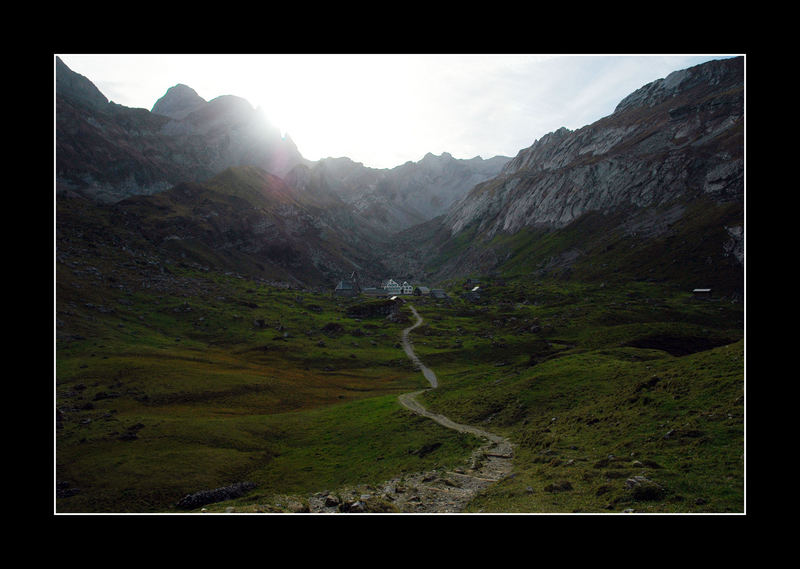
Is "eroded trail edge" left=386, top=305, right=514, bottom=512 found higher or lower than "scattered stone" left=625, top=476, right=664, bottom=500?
lower

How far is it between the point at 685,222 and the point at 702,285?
1953 inches

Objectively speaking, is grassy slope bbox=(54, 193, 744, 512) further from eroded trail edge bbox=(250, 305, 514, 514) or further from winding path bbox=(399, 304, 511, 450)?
winding path bbox=(399, 304, 511, 450)

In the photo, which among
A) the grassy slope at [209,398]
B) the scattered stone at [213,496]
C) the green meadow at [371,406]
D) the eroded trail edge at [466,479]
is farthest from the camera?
the grassy slope at [209,398]

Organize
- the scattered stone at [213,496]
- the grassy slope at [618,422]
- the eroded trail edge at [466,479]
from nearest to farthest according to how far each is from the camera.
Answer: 1. the grassy slope at [618,422]
2. the eroded trail edge at [466,479]
3. the scattered stone at [213,496]

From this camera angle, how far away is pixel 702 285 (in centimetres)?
15438

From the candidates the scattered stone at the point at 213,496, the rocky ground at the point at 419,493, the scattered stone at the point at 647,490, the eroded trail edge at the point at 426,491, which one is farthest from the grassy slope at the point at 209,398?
the scattered stone at the point at 647,490

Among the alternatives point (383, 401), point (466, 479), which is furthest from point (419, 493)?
point (383, 401)

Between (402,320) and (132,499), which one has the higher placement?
(402,320)

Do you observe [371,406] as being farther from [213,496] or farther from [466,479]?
[466,479]

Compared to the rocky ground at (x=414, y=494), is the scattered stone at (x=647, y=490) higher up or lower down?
higher up

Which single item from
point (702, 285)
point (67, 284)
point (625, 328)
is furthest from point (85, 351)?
point (702, 285)

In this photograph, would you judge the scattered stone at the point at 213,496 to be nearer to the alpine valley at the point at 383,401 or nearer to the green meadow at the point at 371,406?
the alpine valley at the point at 383,401

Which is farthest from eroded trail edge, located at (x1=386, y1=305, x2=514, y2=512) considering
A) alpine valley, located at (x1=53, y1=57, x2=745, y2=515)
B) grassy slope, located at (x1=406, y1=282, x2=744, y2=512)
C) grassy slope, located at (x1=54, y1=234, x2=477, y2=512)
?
grassy slope, located at (x1=54, y1=234, x2=477, y2=512)
